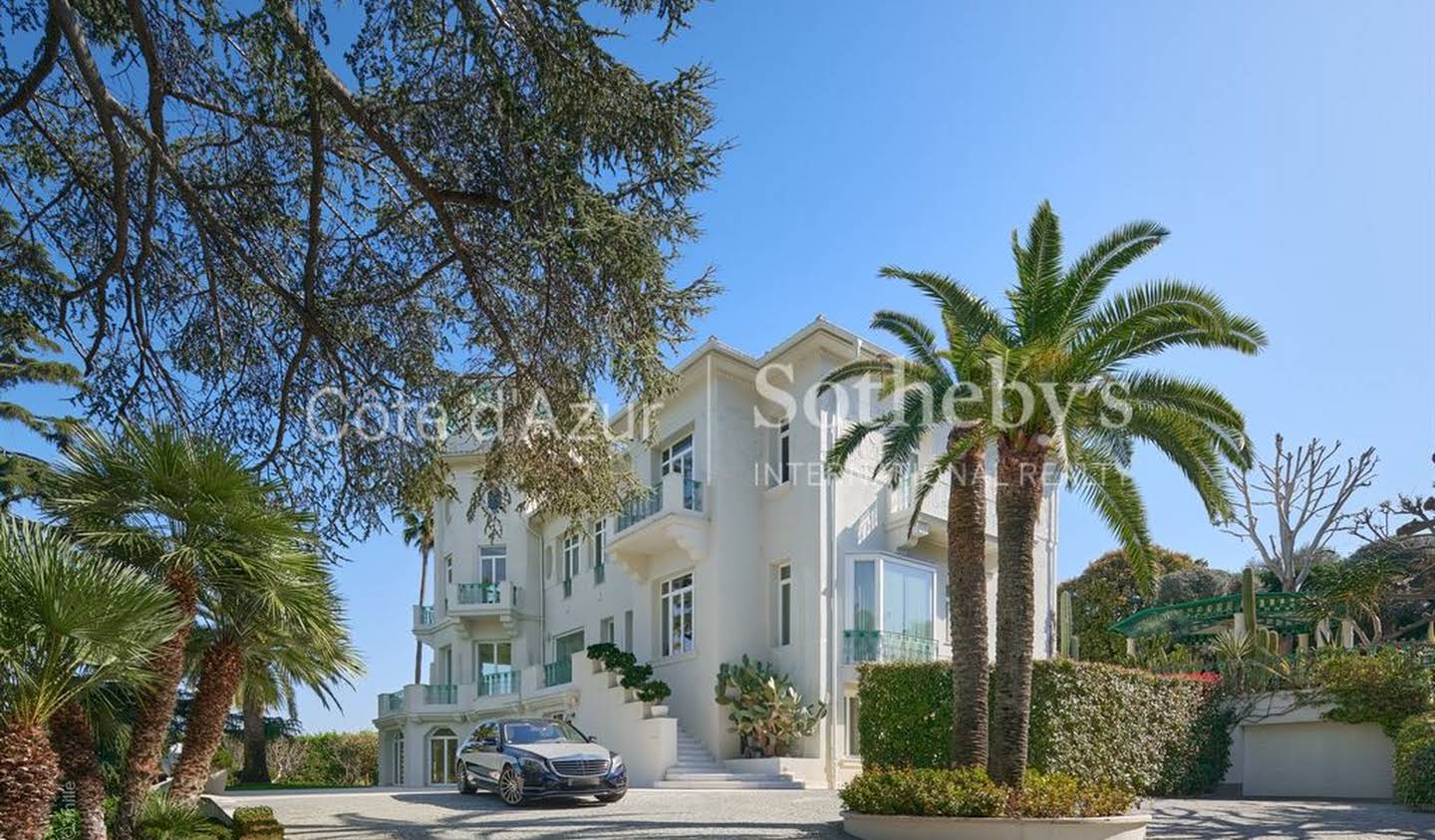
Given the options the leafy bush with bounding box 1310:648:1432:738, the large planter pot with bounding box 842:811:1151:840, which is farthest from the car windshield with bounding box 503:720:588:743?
the leafy bush with bounding box 1310:648:1432:738

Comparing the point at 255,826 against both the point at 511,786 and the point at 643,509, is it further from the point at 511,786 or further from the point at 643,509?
the point at 643,509

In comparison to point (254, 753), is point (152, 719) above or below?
above

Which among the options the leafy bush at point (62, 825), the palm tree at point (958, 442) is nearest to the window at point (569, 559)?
the palm tree at point (958, 442)

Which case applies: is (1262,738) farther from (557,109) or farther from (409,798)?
(557,109)

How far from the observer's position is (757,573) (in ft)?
92.9

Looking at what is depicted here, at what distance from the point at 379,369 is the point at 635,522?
53.2 feet

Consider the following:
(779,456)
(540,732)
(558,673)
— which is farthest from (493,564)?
(540,732)

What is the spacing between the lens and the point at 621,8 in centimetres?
1159

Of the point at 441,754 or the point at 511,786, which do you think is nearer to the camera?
the point at 511,786

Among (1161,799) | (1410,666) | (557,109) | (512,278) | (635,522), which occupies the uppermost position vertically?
(557,109)

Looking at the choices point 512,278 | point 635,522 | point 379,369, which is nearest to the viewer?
point 512,278

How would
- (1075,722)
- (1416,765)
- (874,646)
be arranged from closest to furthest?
(1416,765)
(1075,722)
(874,646)

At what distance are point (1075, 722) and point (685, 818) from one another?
7.30 meters

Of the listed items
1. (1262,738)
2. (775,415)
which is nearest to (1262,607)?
(1262,738)
